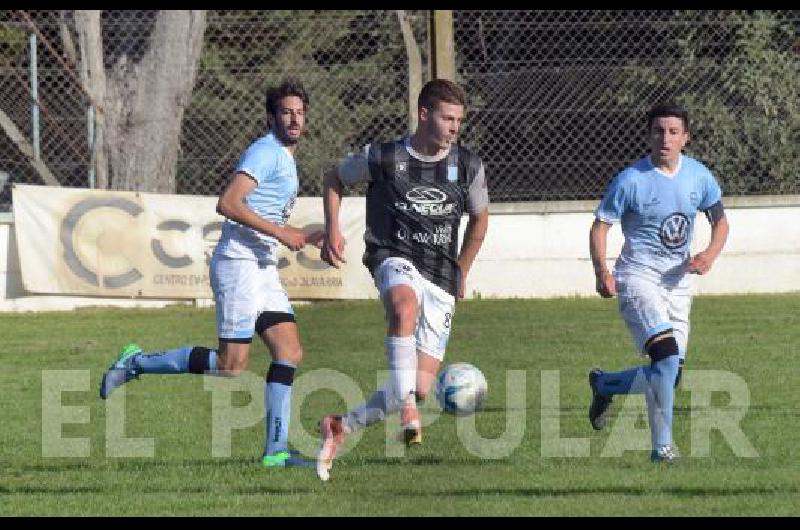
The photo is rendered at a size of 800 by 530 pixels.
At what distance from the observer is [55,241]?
53.1 feet

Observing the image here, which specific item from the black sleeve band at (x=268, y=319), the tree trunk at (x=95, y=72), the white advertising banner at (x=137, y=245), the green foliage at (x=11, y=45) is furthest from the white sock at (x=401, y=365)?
the green foliage at (x=11, y=45)

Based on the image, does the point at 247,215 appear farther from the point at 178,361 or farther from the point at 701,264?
the point at 701,264

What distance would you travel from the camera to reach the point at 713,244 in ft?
27.3

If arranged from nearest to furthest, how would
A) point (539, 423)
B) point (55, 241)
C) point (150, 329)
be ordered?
point (539, 423)
point (150, 329)
point (55, 241)

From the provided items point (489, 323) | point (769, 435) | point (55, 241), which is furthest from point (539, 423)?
point (55, 241)

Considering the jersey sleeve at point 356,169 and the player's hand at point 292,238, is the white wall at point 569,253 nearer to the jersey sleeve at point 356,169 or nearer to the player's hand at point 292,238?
the jersey sleeve at point 356,169

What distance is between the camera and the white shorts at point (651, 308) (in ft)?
26.4

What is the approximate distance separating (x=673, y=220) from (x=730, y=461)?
55.8 inches

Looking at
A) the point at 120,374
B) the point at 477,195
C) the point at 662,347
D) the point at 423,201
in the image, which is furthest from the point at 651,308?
the point at 120,374

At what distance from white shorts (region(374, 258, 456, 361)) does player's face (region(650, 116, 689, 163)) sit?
1401mm

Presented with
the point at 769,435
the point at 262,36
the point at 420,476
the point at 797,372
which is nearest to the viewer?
the point at 420,476

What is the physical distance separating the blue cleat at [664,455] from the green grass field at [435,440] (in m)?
0.05

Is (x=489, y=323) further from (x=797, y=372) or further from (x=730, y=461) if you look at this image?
(x=730, y=461)

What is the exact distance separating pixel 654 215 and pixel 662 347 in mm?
754
